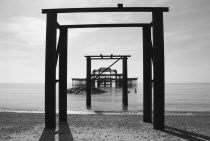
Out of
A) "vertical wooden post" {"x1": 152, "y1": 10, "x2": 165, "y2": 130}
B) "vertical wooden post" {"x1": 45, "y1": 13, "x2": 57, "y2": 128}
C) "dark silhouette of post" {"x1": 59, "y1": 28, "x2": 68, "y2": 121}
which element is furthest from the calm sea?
"vertical wooden post" {"x1": 152, "y1": 10, "x2": 165, "y2": 130}

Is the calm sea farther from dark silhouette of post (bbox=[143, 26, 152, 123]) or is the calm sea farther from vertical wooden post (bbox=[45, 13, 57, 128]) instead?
vertical wooden post (bbox=[45, 13, 57, 128])

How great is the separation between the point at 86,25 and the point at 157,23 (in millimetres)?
2574

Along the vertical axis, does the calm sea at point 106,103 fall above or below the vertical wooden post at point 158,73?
below

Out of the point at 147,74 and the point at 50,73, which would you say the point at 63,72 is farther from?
the point at 147,74

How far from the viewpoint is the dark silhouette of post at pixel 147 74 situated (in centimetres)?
862

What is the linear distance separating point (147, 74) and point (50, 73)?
3532 mm

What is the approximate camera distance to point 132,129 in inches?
285

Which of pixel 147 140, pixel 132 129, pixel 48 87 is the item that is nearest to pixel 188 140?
pixel 147 140

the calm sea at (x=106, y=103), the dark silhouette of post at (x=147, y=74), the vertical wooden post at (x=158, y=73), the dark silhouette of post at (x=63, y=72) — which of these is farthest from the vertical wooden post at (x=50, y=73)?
the calm sea at (x=106, y=103)

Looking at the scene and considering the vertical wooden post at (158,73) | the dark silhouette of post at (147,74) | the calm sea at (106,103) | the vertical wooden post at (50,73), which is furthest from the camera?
the calm sea at (106,103)

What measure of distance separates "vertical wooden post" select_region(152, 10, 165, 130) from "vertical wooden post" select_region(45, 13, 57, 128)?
10.4 ft

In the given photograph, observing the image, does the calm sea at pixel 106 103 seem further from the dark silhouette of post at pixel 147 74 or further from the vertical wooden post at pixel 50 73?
the vertical wooden post at pixel 50 73

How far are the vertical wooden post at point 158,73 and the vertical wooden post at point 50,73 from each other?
3170 millimetres

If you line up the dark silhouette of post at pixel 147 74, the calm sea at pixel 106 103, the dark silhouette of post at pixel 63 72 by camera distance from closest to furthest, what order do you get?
the dark silhouette of post at pixel 63 72 → the dark silhouette of post at pixel 147 74 → the calm sea at pixel 106 103
